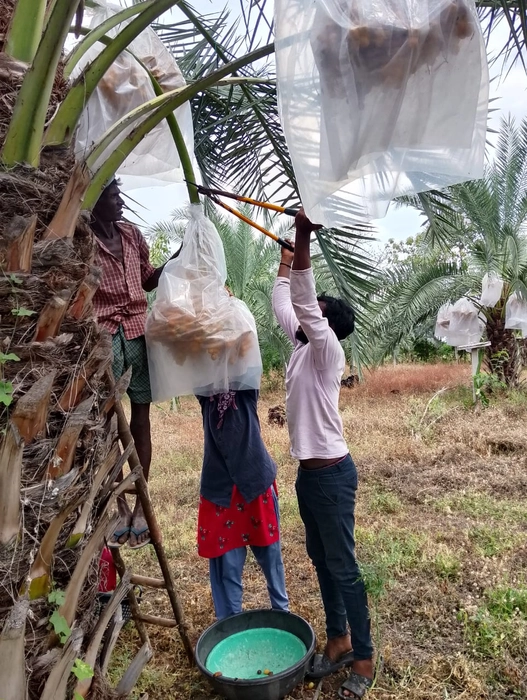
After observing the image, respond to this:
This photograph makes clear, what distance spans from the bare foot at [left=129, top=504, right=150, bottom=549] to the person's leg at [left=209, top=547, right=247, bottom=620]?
1.41 ft

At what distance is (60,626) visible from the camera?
134 cm

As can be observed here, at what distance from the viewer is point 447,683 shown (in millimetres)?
2471

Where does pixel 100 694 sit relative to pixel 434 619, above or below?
above

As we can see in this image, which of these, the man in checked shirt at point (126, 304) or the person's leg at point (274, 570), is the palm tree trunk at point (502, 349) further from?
the man in checked shirt at point (126, 304)

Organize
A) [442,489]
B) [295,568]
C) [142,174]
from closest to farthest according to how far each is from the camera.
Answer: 1. [142,174]
2. [295,568]
3. [442,489]

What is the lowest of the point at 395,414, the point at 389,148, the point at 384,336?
the point at 395,414

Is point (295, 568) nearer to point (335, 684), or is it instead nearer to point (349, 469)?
point (335, 684)

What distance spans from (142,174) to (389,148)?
1.18m

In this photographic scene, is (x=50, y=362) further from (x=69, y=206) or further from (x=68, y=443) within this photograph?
(x=69, y=206)

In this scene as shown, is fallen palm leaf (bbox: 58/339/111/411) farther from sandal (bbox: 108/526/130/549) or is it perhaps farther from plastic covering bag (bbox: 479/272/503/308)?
plastic covering bag (bbox: 479/272/503/308)

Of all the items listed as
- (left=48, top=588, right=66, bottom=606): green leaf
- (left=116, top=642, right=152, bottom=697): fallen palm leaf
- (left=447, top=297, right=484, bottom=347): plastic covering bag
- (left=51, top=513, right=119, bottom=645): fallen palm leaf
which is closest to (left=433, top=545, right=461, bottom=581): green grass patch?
(left=116, top=642, right=152, bottom=697): fallen palm leaf

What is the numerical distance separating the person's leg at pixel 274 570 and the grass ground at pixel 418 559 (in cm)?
37

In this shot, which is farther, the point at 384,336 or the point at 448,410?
the point at 384,336

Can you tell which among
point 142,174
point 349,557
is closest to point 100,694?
point 349,557
